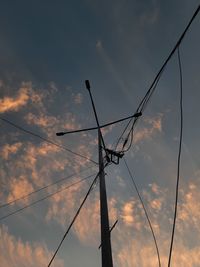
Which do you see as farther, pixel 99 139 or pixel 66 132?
pixel 66 132

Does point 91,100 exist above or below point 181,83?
above

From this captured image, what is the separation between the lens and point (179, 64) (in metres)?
7.56

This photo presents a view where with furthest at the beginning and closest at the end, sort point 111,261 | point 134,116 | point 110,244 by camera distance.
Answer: point 134,116 → point 110,244 → point 111,261

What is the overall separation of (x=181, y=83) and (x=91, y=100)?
5149 mm

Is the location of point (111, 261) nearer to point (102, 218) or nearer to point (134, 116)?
point (102, 218)

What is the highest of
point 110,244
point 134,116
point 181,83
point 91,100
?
point 91,100

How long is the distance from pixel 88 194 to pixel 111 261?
4392 mm

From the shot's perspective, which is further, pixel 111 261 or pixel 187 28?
pixel 111 261

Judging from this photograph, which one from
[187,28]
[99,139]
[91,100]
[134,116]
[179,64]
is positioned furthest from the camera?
[91,100]

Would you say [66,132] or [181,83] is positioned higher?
[66,132]

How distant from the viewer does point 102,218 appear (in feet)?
25.1

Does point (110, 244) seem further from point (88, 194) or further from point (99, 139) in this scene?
point (99, 139)

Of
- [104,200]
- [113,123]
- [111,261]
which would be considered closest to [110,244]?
[111,261]

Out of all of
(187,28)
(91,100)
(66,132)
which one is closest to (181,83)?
(187,28)
